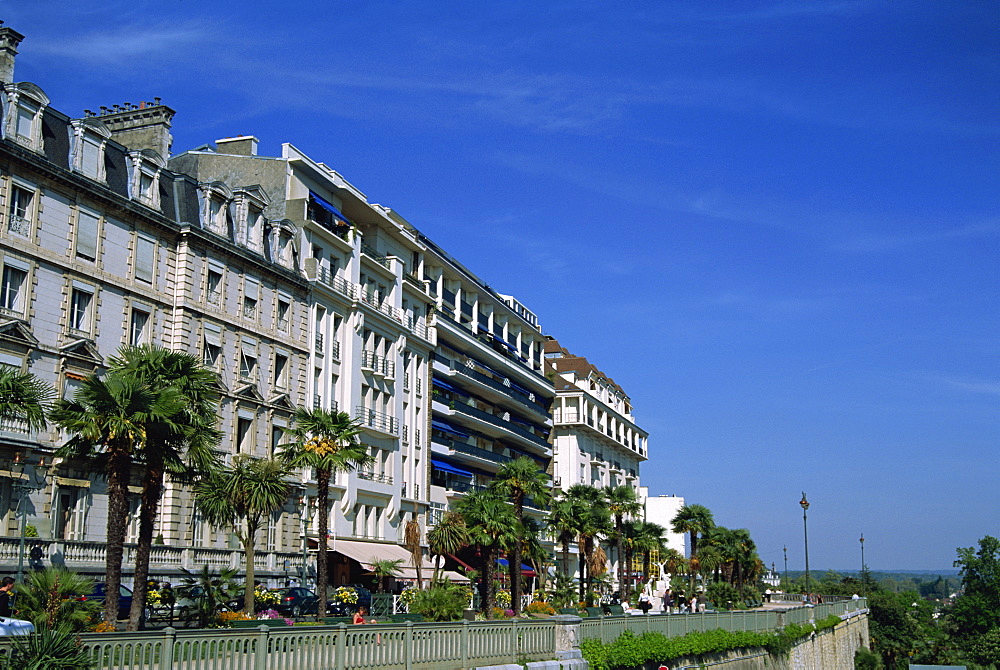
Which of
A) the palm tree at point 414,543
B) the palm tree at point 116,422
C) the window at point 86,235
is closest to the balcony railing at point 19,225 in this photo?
the window at point 86,235

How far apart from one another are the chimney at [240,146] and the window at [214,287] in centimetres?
1070

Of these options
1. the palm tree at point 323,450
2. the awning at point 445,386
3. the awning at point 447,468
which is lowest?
the palm tree at point 323,450

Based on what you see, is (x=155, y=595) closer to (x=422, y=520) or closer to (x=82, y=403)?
(x=82, y=403)

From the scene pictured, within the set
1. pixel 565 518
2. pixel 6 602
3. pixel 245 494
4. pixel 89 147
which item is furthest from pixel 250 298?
pixel 565 518

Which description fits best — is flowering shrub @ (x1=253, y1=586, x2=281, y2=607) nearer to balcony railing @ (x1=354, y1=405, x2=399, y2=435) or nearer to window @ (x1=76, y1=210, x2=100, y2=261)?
window @ (x1=76, y1=210, x2=100, y2=261)

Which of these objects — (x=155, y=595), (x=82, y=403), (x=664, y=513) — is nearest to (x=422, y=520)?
(x=155, y=595)

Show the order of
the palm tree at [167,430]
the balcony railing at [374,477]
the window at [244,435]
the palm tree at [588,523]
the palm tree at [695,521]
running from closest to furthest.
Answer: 1. the palm tree at [167,430]
2. the window at [244,435]
3. the balcony railing at [374,477]
4. the palm tree at [588,523]
5. the palm tree at [695,521]

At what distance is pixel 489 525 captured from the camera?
44.5 meters

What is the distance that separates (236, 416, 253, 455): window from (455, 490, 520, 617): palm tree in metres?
10.1

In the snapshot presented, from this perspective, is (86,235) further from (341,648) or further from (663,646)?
(341,648)

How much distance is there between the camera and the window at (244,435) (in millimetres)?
41906

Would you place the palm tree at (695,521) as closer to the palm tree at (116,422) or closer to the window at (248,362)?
the window at (248,362)

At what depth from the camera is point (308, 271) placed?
47375 mm

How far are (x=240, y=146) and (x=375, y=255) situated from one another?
927 centimetres
